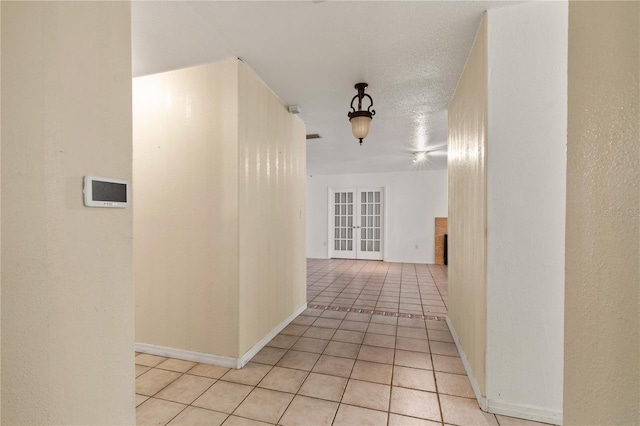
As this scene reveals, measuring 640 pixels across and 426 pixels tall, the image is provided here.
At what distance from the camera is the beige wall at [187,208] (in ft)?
7.55

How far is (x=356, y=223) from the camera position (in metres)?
8.08

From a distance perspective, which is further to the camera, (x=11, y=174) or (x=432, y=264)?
(x=432, y=264)

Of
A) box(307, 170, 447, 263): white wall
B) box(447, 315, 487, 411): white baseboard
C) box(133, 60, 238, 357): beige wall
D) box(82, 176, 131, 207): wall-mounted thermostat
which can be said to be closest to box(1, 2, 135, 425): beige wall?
box(82, 176, 131, 207): wall-mounted thermostat

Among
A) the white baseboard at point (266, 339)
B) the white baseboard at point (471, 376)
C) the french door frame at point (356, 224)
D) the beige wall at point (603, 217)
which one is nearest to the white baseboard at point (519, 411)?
the white baseboard at point (471, 376)

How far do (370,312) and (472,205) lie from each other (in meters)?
2.11

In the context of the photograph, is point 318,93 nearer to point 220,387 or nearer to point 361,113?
point 361,113

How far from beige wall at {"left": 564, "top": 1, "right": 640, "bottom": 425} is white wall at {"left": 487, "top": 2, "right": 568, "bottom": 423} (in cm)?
101

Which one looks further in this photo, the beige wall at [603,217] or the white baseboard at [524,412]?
the white baseboard at [524,412]

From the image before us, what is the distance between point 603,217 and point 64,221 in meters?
1.53

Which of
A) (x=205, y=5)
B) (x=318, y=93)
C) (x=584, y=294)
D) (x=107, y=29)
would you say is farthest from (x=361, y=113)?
(x=584, y=294)

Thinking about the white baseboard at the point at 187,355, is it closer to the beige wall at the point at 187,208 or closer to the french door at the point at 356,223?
the beige wall at the point at 187,208

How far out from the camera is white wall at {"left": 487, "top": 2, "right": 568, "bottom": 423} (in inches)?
63.9

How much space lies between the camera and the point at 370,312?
3621 millimetres

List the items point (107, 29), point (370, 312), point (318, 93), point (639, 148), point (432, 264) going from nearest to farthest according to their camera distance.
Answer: point (639, 148)
point (107, 29)
point (318, 93)
point (370, 312)
point (432, 264)
